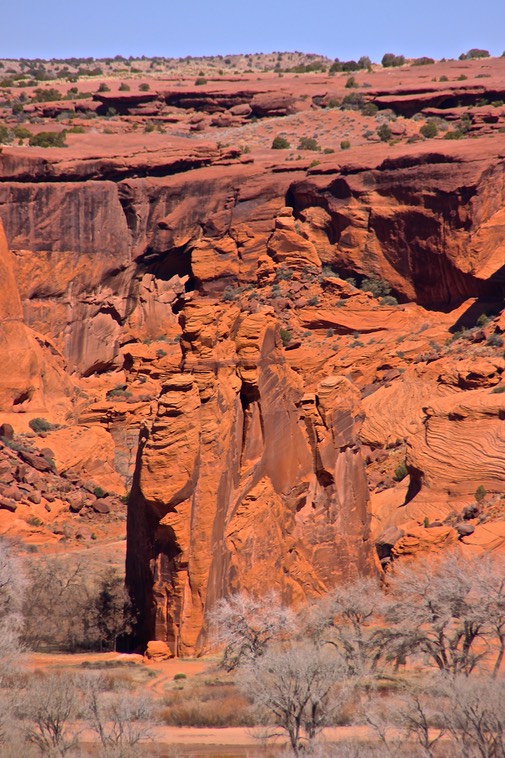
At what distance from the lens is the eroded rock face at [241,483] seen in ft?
97.3

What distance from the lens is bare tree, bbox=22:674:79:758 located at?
2269 cm

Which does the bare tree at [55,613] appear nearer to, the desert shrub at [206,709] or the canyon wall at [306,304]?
the canyon wall at [306,304]

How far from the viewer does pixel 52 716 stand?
76.9 ft

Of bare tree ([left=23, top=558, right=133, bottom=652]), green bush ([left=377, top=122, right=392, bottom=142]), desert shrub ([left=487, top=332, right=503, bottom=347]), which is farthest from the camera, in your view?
green bush ([left=377, top=122, right=392, bottom=142])

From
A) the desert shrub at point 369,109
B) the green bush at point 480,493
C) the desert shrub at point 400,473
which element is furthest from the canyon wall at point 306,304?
the desert shrub at point 369,109

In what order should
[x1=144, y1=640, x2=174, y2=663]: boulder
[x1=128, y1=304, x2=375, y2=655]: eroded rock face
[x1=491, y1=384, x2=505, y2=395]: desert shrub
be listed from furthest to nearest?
[x1=491, y1=384, x2=505, y2=395]: desert shrub < [x1=128, y1=304, x2=375, y2=655]: eroded rock face < [x1=144, y1=640, x2=174, y2=663]: boulder

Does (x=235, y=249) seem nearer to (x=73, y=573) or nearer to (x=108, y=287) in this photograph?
(x=108, y=287)

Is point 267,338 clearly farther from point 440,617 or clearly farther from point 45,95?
point 45,95

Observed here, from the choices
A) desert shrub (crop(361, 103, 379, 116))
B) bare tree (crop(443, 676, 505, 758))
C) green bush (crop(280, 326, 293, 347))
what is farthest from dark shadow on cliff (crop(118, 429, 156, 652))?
desert shrub (crop(361, 103, 379, 116))

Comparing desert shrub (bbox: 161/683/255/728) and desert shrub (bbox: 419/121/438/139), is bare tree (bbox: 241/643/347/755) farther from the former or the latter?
desert shrub (bbox: 419/121/438/139)

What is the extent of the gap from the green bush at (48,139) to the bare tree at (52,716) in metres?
59.1

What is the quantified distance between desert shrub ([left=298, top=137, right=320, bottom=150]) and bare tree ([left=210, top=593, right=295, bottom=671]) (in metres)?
57.1

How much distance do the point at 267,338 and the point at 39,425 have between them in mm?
29113

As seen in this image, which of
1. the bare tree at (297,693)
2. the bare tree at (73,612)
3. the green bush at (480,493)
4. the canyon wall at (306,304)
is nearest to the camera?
the bare tree at (297,693)
